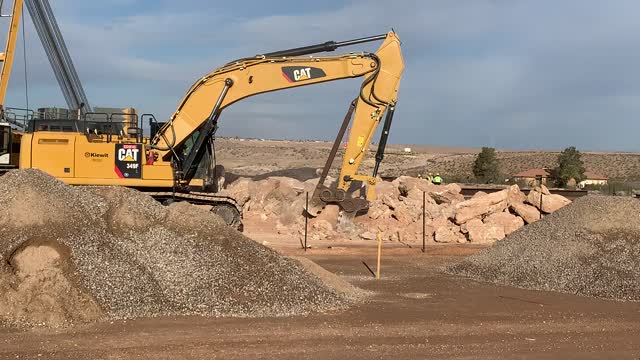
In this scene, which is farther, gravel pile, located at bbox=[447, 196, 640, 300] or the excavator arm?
the excavator arm

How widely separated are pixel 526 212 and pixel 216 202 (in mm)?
9882

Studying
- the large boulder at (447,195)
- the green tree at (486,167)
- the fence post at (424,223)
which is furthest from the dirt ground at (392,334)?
the green tree at (486,167)

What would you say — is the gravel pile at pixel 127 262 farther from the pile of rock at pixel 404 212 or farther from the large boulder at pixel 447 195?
the large boulder at pixel 447 195

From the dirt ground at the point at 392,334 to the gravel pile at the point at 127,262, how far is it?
395mm

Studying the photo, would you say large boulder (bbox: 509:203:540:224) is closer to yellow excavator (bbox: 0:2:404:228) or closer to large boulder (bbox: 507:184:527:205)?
large boulder (bbox: 507:184:527:205)

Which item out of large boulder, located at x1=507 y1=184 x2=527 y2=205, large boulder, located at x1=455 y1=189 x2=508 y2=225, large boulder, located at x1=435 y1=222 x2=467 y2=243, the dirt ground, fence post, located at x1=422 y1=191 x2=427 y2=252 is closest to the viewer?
the dirt ground

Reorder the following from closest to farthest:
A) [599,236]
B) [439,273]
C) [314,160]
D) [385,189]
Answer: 1. [599,236]
2. [439,273]
3. [385,189]
4. [314,160]

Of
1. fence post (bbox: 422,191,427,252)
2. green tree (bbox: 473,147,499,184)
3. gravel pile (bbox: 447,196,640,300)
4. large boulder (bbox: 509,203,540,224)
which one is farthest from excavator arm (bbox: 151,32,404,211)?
green tree (bbox: 473,147,499,184)

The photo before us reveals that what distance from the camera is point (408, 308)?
1089 cm

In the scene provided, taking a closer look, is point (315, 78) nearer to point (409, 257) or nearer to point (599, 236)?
point (409, 257)

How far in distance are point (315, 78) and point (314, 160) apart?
51.1 m

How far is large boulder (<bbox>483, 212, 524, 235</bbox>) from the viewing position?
2156 cm

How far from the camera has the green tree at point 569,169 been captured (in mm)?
45966

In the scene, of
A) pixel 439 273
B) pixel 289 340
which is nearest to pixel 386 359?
pixel 289 340
